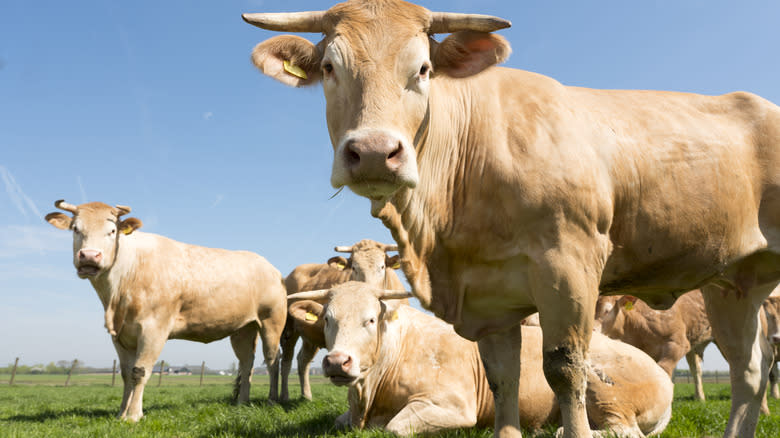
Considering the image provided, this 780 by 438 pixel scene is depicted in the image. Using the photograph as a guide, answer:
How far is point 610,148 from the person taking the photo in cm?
329

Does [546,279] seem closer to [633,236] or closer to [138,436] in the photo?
[633,236]

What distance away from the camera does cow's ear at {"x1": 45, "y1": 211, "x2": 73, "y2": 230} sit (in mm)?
9672

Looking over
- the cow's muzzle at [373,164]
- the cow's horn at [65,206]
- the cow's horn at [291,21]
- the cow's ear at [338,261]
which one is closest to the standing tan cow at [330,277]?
the cow's ear at [338,261]

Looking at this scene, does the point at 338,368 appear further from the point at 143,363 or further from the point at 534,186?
the point at 143,363

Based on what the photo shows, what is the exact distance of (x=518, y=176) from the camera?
2998mm

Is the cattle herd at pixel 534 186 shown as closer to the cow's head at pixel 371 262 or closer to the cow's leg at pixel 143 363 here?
the cow's leg at pixel 143 363

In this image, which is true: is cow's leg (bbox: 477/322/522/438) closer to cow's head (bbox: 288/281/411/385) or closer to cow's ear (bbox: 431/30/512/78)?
cow's ear (bbox: 431/30/512/78)

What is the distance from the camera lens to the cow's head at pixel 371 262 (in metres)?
9.98

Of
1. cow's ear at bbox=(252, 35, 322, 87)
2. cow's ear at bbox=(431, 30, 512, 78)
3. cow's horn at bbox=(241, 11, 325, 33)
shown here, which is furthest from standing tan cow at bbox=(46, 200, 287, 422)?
cow's ear at bbox=(431, 30, 512, 78)

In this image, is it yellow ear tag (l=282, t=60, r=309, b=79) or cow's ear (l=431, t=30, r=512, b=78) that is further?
yellow ear tag (l=282, t=60, r=309, b=79)

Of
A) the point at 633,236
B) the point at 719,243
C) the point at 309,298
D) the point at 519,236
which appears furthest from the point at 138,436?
the point at 719,243

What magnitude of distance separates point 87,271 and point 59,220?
200cm

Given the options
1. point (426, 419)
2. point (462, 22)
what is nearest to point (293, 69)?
point (462, 22)

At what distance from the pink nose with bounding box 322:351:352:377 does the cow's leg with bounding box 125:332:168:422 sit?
420 centimetres
